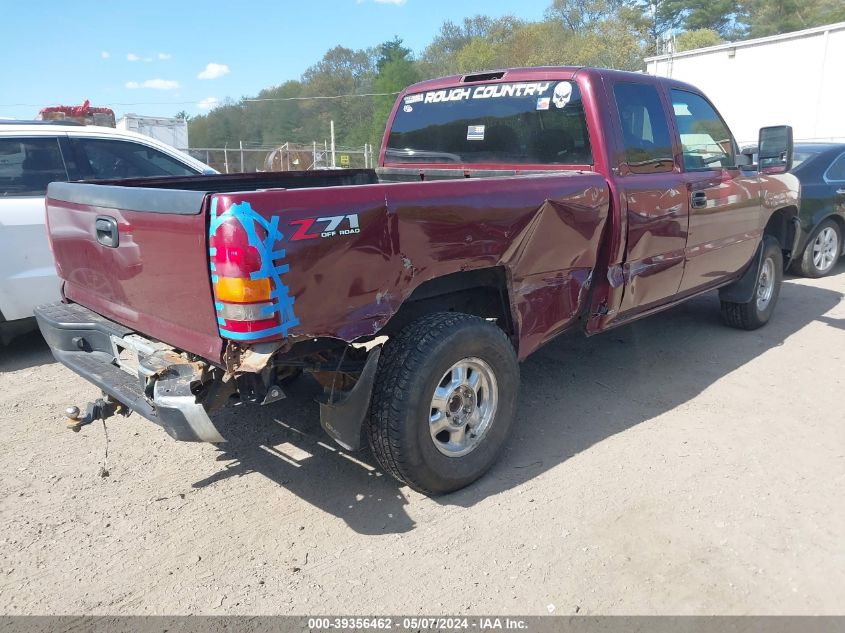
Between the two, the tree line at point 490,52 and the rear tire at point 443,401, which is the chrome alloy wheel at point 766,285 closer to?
the rear tire at point 443,401

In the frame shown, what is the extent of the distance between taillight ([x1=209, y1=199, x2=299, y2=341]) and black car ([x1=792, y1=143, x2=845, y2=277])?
23.5 feet

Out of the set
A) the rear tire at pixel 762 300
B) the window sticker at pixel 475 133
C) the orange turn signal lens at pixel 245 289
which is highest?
the window sticker at pixel 475 133

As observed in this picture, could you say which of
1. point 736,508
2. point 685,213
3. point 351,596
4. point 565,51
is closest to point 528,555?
point 351,596

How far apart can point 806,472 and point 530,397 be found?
1626 millimetres

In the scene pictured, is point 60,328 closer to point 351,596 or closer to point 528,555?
point 351,596

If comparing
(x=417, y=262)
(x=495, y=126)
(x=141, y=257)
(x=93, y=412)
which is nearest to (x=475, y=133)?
(x=495, y=126)

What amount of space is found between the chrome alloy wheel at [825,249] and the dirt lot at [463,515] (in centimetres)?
416

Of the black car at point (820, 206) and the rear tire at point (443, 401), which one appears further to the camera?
the black car at point (820, 206)

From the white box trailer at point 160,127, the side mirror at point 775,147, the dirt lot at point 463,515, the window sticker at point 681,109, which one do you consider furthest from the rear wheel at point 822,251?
the white box trailer at point 160,127

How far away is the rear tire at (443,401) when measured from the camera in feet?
9.34

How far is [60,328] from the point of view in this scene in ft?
10.6

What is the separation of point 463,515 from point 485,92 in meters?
2.71

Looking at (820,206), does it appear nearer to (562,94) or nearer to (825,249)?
(825,249)

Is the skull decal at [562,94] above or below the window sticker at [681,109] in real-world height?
above
